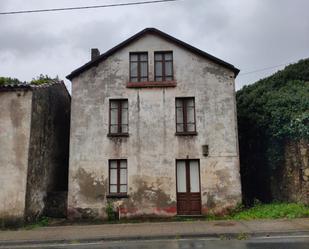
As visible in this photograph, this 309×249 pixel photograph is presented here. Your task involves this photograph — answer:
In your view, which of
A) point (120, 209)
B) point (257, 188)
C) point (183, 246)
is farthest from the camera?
point (257, 188)

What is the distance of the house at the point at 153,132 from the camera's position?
16.7 meters

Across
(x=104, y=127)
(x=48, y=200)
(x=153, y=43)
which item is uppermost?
(x=153, y=43)

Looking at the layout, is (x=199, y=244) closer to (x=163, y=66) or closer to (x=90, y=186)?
(x=90, y=186)

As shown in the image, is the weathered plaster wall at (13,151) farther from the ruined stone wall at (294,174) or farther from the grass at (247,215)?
the ruined stone wall at (294,174)

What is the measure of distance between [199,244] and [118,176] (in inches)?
297

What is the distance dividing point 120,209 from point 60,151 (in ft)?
16.3

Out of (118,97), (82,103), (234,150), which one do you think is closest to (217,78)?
(234,150)

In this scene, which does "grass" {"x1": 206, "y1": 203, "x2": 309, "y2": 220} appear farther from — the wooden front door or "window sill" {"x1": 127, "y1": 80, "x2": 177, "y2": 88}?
"window sill" {"x1": 127, "y1": 80, "x2": 177, "y2": 88}

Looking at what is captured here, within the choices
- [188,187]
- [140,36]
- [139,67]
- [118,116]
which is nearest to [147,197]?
[188,187]

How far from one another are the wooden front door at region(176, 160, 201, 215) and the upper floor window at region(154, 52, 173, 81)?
411cm

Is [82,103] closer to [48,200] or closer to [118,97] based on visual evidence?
[118,97]

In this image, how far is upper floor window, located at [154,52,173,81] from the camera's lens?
1789cm

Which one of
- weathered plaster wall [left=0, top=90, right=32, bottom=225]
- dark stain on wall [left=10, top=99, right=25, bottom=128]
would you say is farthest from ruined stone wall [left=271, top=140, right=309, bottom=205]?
dark stain on wall [left=10, top=99, right=25, bottom=128]

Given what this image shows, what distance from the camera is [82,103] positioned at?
17625 millimetres
